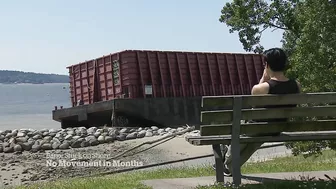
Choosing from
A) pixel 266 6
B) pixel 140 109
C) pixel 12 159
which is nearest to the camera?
pixel 12 159

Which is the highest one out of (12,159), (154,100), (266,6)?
(266,6)

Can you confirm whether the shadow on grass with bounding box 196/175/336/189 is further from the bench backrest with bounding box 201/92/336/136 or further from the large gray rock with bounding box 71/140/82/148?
the large gray rock with bounding box 71/140/82/148

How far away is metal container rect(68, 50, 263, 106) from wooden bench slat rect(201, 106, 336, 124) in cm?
2239

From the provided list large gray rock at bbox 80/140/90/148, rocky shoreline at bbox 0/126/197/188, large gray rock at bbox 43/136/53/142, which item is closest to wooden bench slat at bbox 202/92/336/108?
rocky shoreline at bbox 0/126/197/188

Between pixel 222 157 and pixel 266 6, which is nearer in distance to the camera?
pixel 222 157

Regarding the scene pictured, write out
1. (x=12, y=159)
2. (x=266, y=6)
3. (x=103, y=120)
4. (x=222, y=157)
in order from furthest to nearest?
(x=103, y=120) → (x=266, y=6) → (x=12, y=159) → (x=222, y=157)

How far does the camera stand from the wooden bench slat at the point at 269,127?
19.4 ft

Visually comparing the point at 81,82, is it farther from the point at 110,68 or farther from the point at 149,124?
the point at 149,124

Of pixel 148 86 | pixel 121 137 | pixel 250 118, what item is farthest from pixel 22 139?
pixel 250 118

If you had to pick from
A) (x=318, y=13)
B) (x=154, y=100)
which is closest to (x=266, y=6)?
(x=154, y=100)

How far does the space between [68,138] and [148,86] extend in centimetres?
557

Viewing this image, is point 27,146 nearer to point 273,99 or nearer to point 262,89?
point 262,89

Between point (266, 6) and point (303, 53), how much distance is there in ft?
45.8

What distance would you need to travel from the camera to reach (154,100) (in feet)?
94.5
